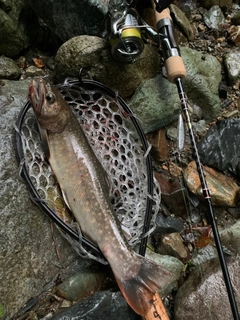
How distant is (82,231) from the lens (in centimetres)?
211

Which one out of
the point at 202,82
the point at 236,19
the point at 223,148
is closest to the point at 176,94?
the point at 202,82

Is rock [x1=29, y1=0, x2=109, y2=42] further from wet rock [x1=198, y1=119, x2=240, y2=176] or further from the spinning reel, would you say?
wet rock [x1=198, y1=119, x2=240, y2=176]

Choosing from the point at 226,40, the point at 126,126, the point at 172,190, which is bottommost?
the point at 172,190

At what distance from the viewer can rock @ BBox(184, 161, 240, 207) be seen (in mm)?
2568

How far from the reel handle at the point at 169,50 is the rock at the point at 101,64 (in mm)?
308

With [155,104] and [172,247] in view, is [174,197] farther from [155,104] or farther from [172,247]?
[155,104]

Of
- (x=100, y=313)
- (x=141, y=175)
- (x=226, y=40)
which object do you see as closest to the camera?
(x=100, y=313)

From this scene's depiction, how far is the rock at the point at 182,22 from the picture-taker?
310cm

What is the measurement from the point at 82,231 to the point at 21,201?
394 millimetres

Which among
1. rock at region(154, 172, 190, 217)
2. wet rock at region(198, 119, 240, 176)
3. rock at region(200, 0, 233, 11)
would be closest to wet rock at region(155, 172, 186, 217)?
rock at region(154, 172, 190, 217)

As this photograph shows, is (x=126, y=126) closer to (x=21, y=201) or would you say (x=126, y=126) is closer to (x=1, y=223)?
(x=21, y=201)

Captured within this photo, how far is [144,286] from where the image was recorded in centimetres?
189

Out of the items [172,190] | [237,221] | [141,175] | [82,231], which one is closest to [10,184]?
[82,231]

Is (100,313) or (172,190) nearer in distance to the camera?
(100,313)
